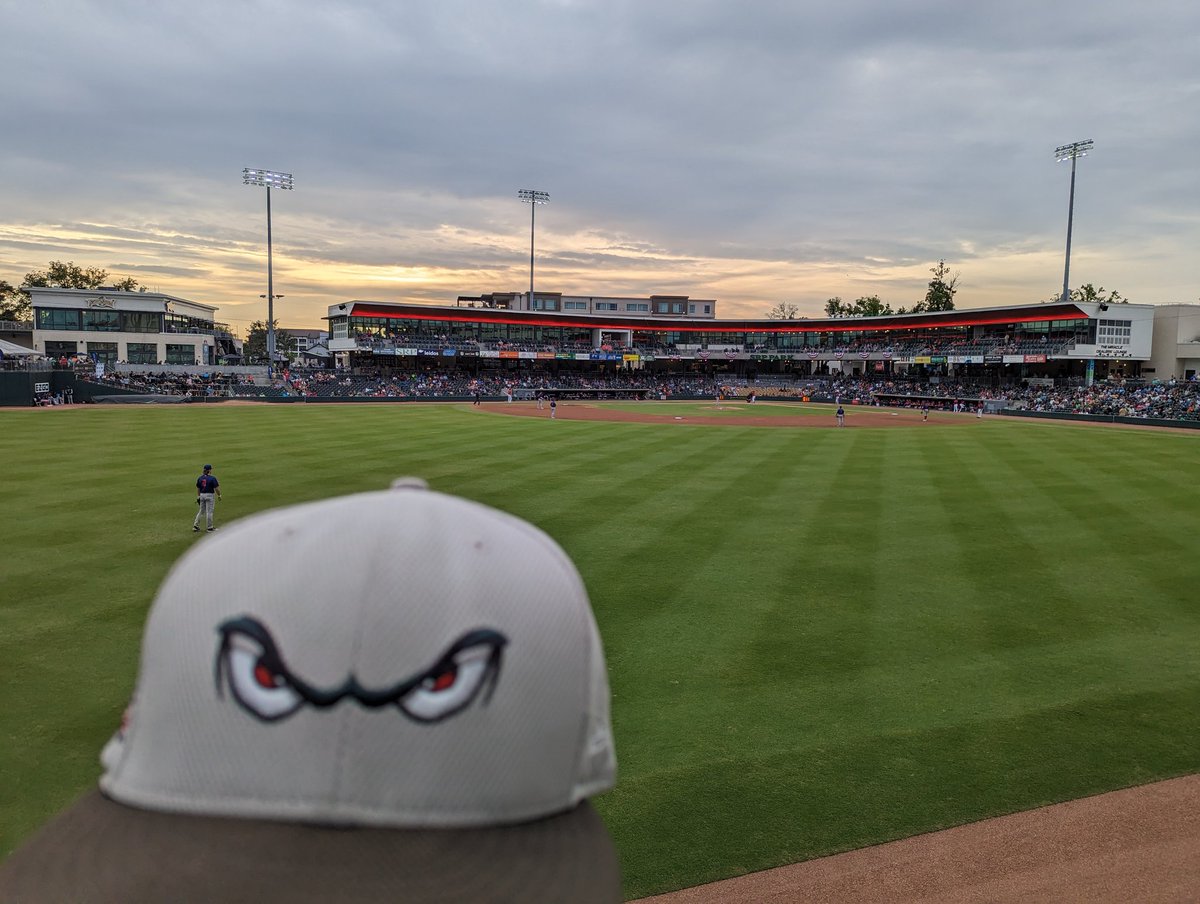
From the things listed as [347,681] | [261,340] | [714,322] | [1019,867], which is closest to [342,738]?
[347,681]

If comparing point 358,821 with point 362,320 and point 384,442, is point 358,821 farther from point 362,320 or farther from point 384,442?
point 362,320

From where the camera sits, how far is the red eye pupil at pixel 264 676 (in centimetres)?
202

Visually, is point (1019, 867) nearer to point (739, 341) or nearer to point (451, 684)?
point (451, 684)

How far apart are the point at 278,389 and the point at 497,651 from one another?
214ft

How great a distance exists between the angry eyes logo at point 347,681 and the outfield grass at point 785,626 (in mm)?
212

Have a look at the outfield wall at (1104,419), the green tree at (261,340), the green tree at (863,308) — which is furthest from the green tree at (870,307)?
the green tree at (261,340)

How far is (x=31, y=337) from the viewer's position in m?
75.4

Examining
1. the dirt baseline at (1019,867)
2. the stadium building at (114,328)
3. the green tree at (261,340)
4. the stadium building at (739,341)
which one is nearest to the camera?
the dirt baseline at (1019,867)

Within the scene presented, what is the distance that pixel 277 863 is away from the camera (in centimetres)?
193

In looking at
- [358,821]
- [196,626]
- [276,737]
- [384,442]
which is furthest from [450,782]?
[384,442]

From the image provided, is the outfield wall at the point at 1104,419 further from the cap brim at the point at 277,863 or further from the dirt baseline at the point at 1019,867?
the cap brim at the point at 277,863

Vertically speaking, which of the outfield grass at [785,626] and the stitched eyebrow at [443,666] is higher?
the stitched eyebrow at [443,666]

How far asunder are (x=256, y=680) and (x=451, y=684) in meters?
0.52

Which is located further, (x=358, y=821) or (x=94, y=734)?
(x=94, y=734)
